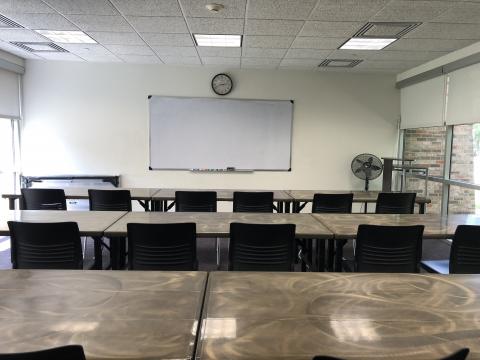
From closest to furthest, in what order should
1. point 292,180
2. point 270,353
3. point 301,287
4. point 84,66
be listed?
point 270,353, point 301,287, point 84,66, point 292,180

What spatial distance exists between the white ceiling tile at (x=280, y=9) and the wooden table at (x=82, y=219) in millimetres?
2366

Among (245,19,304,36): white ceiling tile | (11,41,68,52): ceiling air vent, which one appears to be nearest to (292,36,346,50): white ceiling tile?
(245,19,304,36): white ceiling tile

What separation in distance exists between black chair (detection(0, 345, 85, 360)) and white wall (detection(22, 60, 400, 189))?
5732 mm

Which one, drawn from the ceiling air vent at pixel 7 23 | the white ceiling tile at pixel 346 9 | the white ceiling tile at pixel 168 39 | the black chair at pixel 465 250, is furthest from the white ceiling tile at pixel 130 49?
the black chair at pixel 465 250

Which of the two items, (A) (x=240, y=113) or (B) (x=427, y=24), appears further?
(A) (x=240, y=113)

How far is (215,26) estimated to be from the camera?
13.6 feet

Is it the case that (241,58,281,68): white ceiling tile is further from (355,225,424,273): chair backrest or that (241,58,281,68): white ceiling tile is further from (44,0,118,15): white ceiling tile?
(355,225,424,273): chair backrest

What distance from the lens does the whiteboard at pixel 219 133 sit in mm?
6484

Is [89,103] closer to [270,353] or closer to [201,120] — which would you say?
[201,120]

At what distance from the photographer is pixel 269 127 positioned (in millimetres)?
6617

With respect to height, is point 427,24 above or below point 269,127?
above

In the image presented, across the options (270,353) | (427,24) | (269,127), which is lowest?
(270,353)

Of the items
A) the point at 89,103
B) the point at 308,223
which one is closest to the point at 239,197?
the point at 308,223

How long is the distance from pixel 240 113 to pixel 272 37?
2.16 m
